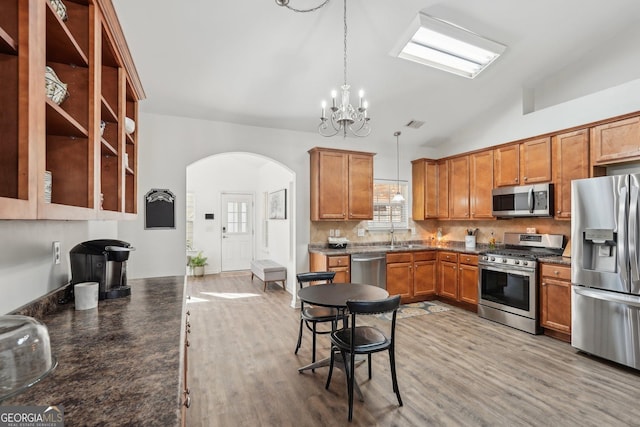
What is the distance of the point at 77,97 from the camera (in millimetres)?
1336

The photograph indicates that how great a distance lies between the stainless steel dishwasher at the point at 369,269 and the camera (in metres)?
4.70

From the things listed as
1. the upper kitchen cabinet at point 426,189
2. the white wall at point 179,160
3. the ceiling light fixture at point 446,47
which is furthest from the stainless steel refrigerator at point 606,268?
the white wall at point 179,160

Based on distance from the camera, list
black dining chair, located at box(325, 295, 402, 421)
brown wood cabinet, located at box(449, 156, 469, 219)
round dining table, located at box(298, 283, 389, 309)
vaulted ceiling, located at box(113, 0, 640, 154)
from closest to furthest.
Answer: black dining chair, located at box(325, 295, 402, 421), round dining table, located at box(298, 283, 389, 309), vaulted ceiling, located at box(113, 0, 640, 154), brown wood cabinet, located at box(449, 156, 469, 219)

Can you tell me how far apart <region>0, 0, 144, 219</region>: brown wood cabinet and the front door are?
5.67 m

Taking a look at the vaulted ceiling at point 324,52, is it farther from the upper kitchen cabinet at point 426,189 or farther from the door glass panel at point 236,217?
the door glass panel at point 236,217

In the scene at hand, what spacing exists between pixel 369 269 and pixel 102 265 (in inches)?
141

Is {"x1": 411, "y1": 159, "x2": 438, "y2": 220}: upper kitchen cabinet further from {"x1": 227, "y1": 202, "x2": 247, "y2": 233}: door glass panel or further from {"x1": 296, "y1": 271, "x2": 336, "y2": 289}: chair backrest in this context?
{"x1": 227, "y1": 202, "x2": 247, "y2": 233}: door glass panel

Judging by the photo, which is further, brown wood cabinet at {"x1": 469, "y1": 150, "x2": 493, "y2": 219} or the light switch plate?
brown wood cabinet at {"x1": 469, "y1": 150, "x2": 493, "y2": 219}

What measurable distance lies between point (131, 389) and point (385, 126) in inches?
194

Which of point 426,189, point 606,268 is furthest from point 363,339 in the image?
point 426,189

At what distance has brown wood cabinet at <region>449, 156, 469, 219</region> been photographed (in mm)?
5188

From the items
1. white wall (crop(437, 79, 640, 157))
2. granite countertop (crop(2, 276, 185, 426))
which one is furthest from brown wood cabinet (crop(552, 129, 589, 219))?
granite countertop (crop(2, 276, 185, 426))

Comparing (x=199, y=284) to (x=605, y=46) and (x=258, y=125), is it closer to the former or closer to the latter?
(x=258, y=125)

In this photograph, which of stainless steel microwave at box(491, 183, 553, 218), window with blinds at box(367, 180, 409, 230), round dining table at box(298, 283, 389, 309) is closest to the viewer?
round dining table at box(298, 283, 389, 309)
